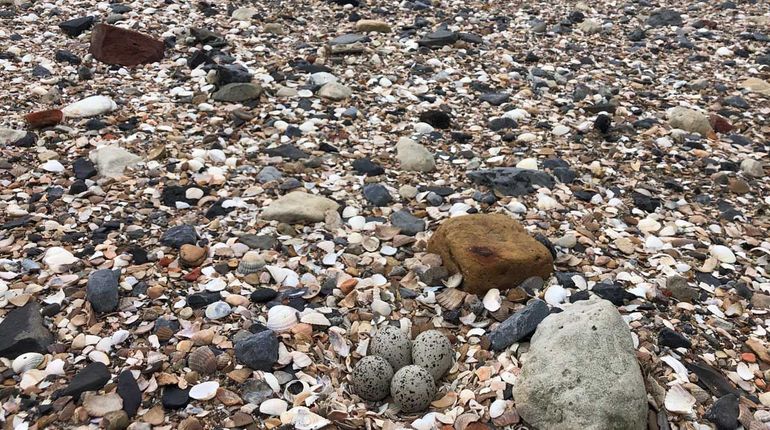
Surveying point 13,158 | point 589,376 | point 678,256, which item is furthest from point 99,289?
point 678,256

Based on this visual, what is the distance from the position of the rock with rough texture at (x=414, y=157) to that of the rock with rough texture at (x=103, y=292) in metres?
2.52

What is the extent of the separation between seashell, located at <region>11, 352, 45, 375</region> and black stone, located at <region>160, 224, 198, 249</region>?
112 centimetres

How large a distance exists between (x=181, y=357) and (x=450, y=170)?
9.24ft

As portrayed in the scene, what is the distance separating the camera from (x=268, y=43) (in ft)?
23.9

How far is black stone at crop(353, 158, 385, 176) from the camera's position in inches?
204

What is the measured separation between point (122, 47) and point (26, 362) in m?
4.34

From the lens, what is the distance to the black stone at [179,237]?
13.5 feet

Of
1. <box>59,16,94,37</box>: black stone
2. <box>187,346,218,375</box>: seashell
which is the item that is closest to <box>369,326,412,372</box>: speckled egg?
<box>187,346,218,375</box>: seashell

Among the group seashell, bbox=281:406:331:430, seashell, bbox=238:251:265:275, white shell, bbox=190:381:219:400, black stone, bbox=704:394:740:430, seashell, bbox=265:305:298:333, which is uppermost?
black stone, bbox=704:394:740:430

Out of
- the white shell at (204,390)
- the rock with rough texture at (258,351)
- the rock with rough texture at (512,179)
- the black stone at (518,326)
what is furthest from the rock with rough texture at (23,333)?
the rock with rough texture at (512,179)

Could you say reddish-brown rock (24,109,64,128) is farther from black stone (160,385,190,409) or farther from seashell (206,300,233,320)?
black stone (160,385,190,409)

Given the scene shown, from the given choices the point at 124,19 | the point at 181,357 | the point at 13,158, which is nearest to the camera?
the point at 181,357

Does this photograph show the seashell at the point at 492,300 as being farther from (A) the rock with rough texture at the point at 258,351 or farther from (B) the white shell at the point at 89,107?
(B) the white shell at the point at 89,107

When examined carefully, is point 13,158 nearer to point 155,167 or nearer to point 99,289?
point 155,167
